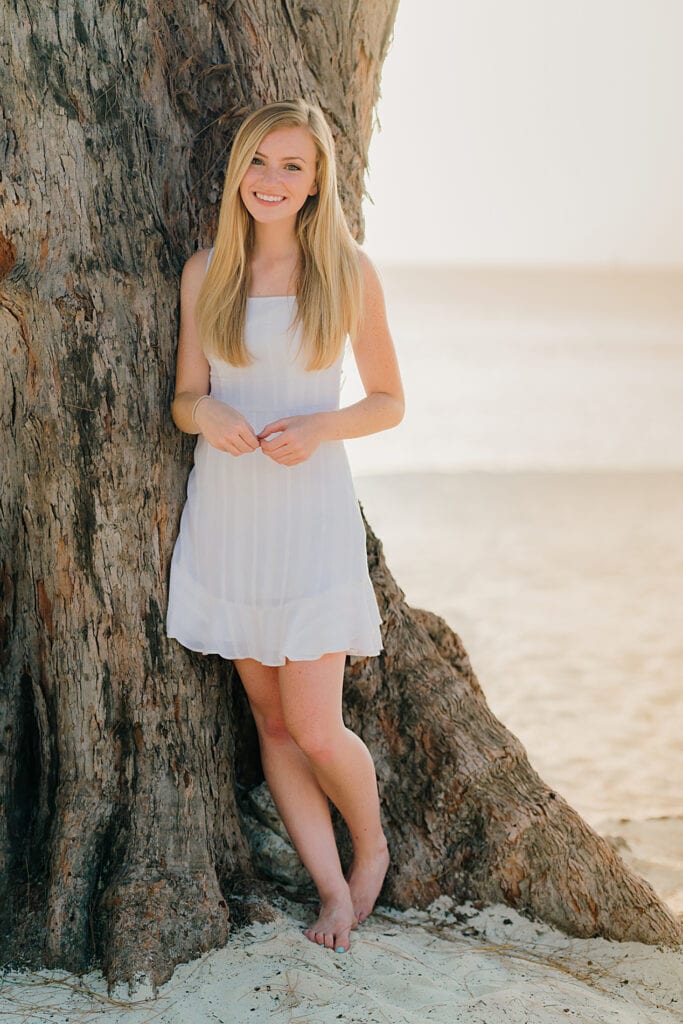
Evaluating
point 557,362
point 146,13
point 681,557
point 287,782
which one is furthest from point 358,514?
point 557,362

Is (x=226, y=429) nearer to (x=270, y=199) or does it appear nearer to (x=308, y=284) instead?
(x=308, y=284)

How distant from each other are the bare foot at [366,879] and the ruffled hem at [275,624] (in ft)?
2.25

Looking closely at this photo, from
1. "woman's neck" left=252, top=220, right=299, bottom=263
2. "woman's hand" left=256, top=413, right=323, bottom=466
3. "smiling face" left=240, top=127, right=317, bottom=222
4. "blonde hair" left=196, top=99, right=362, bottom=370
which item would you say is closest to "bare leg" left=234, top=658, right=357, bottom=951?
"woman's hand" left=256, top=413, right=323, bottom=466

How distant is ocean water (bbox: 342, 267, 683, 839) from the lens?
571 cm

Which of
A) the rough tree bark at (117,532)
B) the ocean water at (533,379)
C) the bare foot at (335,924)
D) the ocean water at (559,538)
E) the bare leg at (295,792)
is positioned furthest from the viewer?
the ocean water at (533,379)

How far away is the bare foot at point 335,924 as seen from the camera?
2.88m

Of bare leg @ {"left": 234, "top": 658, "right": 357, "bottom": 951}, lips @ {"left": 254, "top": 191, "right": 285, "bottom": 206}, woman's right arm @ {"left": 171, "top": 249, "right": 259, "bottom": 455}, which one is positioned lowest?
bare leg @ {"left": 234, "top": 658, "right": 357, "bottom": 951}

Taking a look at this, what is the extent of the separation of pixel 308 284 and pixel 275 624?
3.00ft

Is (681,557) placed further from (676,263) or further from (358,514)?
(676,263)

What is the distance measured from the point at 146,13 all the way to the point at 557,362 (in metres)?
20.8

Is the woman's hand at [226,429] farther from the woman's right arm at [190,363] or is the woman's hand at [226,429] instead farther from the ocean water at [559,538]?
the ocean water at [559,538]

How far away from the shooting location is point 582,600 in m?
8.00

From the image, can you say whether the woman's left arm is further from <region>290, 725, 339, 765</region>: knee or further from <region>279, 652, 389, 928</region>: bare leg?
<region>290, 725, 339, 765</region>: knee

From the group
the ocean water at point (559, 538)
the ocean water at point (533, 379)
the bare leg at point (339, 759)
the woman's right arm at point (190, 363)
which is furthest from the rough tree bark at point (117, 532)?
the ocean water at point (533, 379)
